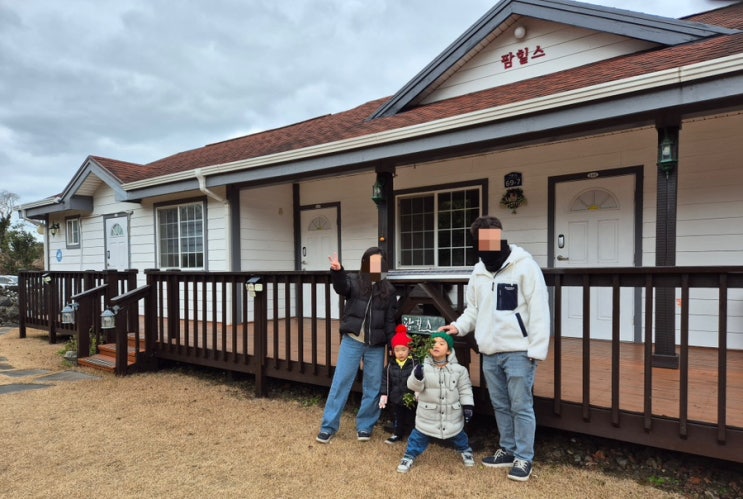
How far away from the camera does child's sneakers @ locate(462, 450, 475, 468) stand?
263 centimetres

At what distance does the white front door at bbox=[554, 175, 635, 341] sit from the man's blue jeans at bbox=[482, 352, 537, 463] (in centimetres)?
312

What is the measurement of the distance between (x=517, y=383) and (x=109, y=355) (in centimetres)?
533

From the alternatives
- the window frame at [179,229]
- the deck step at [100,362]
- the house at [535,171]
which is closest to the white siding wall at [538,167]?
the house at [535,171]

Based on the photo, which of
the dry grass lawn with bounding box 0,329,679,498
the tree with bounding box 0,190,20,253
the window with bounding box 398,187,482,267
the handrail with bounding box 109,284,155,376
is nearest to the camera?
the dry grass lawn with bounding box 0,329,679,498

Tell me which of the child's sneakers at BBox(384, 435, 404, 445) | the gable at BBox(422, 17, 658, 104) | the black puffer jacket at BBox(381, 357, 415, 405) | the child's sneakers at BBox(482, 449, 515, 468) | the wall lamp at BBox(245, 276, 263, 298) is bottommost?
the child's sneakers at BBox(384, 435, 404, 445)

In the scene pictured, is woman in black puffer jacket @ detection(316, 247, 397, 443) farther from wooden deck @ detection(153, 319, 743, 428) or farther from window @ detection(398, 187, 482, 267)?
window @ detection(398, 187, 482, 267)

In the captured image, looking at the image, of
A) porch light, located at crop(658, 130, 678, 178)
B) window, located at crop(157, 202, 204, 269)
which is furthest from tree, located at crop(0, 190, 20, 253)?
porch light, located at crop(658, 130, 678, 178)

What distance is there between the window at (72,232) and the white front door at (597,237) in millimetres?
10487

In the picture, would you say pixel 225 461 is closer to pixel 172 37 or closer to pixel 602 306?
pixel 602 306

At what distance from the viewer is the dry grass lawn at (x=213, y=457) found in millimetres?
2398

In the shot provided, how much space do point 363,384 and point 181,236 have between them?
5.80m

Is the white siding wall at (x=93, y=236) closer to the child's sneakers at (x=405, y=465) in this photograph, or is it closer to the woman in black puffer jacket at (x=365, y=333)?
the woman in black puffer jacket at (x=365, y=333)

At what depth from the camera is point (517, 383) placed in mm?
2357

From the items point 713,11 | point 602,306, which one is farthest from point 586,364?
point 713,11
